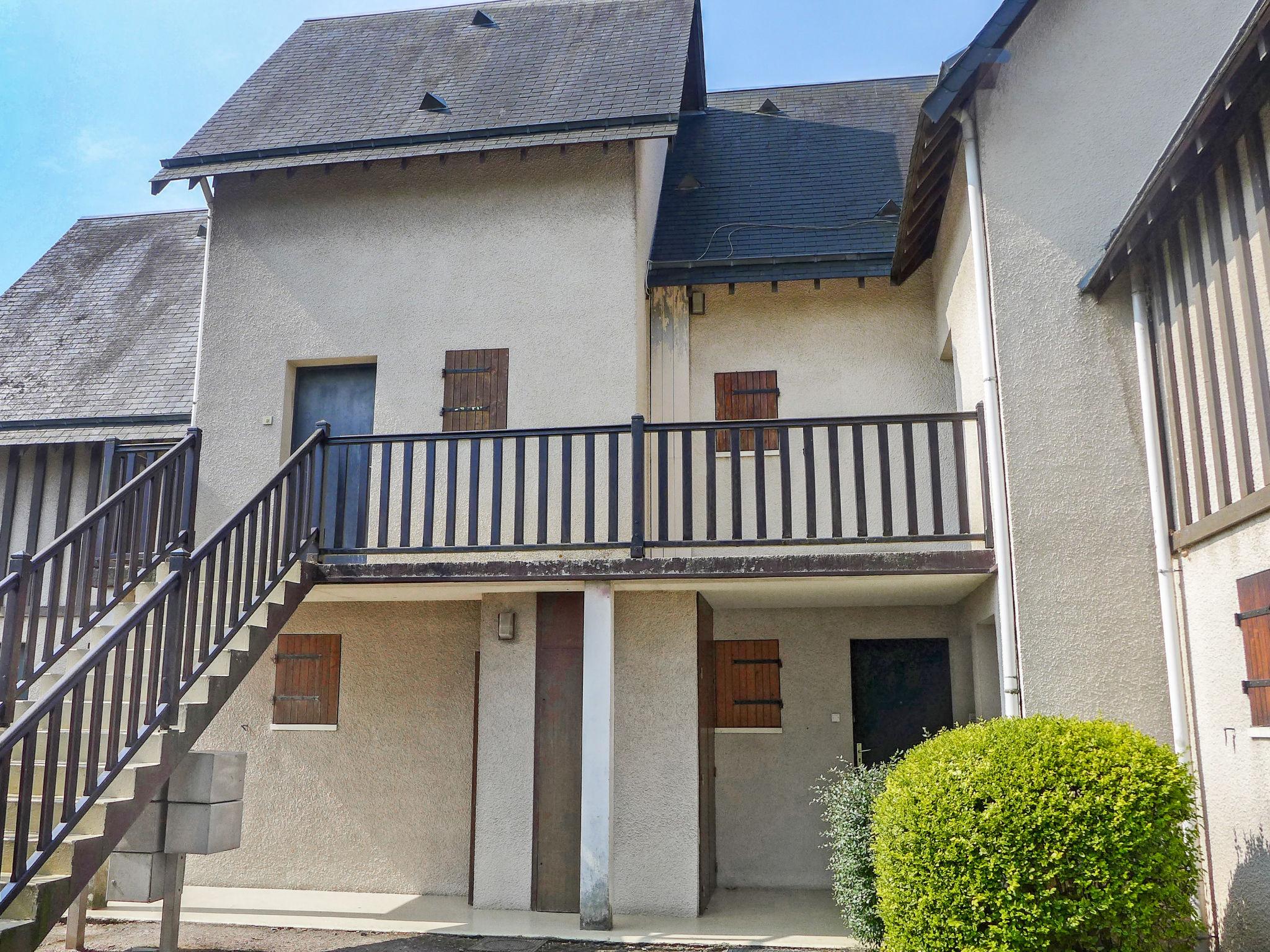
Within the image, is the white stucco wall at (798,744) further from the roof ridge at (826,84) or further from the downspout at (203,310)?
the roof ridge at (826,84)

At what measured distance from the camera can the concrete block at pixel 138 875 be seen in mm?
6859

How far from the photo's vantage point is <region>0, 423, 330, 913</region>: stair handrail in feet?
17.2

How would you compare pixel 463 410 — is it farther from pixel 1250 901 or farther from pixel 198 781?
pixel 1250 901

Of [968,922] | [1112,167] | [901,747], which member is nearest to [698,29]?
[1112,167]

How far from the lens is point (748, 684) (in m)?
10.7

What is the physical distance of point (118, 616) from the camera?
25.3 ft

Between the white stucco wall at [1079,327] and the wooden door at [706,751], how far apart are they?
3032 mm

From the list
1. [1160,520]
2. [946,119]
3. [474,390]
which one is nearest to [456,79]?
[474,390]

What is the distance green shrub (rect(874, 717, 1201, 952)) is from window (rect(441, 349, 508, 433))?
5496 millimetres

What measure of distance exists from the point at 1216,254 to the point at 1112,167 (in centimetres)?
195

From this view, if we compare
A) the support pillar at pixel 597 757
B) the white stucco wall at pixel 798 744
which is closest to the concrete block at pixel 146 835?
the support pillar at pixel 597 757

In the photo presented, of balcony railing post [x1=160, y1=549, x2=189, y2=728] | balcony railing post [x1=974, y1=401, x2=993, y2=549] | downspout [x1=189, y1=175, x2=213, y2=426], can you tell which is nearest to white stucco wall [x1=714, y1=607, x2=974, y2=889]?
balcony railing post [x1=974, y1=401, x2=993, y2=549]

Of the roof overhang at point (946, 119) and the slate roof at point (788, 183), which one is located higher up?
the slate roof at point (788, 183)

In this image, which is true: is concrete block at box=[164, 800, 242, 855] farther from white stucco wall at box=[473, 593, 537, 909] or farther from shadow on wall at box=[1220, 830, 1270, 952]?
shadow on wall at box=[1220, 830, 1270, 952]
